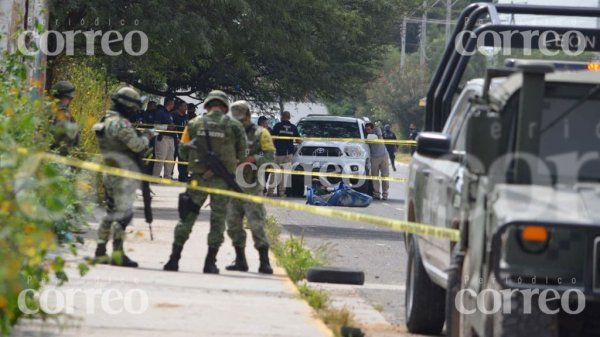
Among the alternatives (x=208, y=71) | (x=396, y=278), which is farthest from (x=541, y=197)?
(x=208, y=71)

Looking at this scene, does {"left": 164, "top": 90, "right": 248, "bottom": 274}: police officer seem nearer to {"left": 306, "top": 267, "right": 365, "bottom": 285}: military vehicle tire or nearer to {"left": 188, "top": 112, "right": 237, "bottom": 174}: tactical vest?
{"left": 188, "top": 112, "right": 237, "bottom": 174}: tactical vest

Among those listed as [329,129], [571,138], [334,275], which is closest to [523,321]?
[571,138]

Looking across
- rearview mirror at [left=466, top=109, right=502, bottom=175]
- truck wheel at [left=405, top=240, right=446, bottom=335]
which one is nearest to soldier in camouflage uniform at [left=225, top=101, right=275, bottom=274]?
truck wheel at [left=405, top=240, right=446, bottom=335]

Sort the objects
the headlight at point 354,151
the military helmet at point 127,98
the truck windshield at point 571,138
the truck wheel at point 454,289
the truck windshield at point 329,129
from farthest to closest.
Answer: the truck windshield at point 329,129, the headlight at point 354,151, the military helmet at point 127,98, the truck wheel at point 454,289, the truck windshield at point 571,138

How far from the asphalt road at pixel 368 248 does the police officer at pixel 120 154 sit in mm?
2476

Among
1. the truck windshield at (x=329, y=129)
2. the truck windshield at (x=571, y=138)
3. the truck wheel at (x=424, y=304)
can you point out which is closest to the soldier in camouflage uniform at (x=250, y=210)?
the truck wheel at (x=424, y=304)

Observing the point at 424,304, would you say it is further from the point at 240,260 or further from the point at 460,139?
the point at 240,260

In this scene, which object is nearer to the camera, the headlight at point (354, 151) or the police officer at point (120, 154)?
the police officer at point (120, 154)

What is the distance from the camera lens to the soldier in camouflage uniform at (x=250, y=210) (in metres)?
14.1

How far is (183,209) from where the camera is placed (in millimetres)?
13727

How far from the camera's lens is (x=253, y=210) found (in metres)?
14.3

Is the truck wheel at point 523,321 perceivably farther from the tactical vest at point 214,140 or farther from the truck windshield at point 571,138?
the tactical vest at point 214,140

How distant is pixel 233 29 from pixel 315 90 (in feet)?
25.1

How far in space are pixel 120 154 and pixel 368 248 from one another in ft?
18.6
